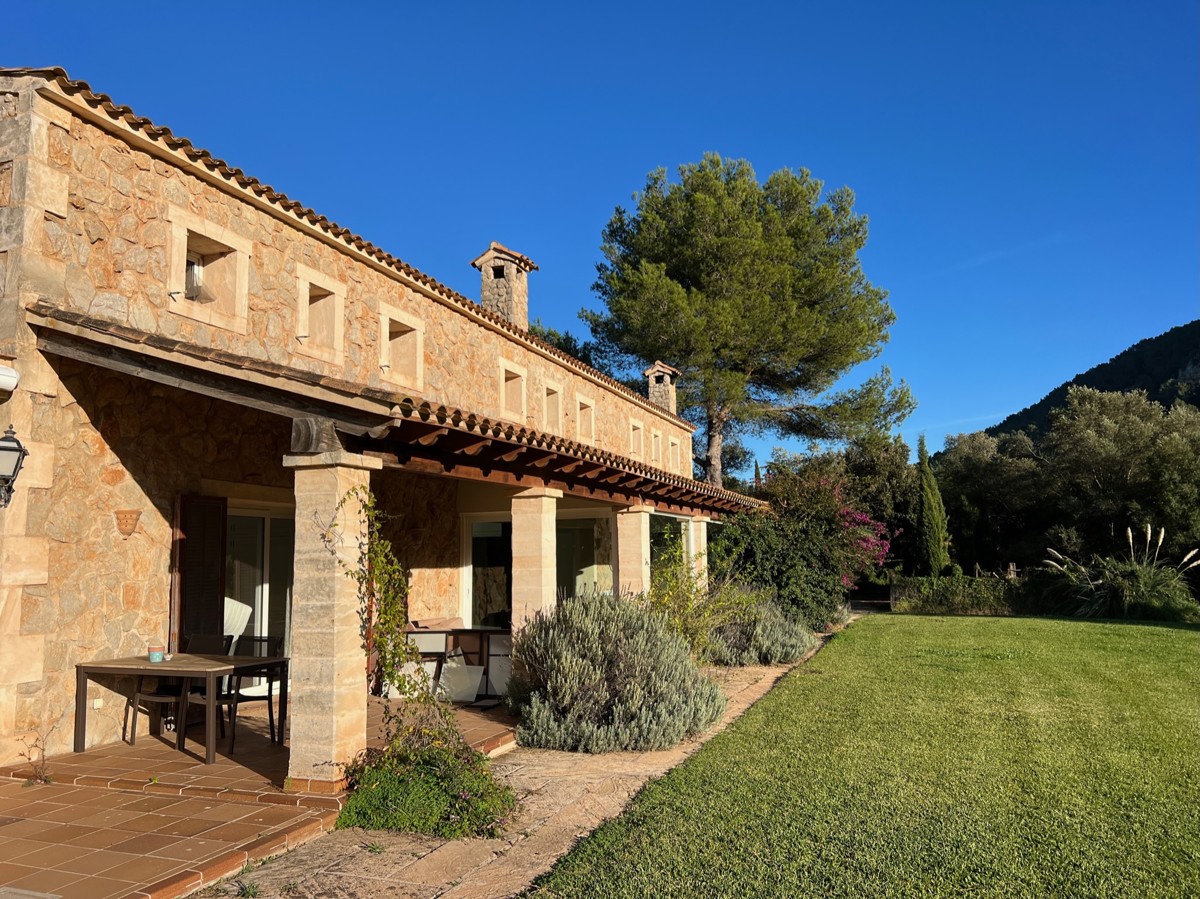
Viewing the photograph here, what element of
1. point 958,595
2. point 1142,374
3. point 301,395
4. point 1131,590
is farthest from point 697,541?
point 1142,374

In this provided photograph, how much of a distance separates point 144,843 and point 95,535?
290cm

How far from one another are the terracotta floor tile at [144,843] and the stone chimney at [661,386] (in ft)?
59.9

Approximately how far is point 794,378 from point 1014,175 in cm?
1101

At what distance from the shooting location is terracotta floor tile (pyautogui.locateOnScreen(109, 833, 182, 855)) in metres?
4.39

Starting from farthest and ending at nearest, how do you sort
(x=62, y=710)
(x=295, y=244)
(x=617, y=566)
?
(x=617, y=566) → (x=295, y=244) → (x=62, y=710)

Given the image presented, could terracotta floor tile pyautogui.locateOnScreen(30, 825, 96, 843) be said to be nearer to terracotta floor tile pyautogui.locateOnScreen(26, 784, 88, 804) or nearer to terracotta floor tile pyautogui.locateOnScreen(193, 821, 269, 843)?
terracotta floor tile pyautogui.locateOnScreen(26, 784, 88, 804)

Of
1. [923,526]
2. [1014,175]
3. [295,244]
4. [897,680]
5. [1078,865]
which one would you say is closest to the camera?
[1078,865]

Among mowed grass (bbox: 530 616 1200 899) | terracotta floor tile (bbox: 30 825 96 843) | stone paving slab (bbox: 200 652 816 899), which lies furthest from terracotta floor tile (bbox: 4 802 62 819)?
mowed grass (bbox: 530 616 1200 899)

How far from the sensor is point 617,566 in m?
11.9

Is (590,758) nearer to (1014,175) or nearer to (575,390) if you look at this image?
(575,390)

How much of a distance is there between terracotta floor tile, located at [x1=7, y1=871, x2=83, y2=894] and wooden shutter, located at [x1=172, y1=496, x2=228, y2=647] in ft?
10.7

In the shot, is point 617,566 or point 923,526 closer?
point 617,566

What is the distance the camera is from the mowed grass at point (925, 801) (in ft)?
13.5

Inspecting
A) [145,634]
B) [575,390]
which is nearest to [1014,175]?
[575,390]
